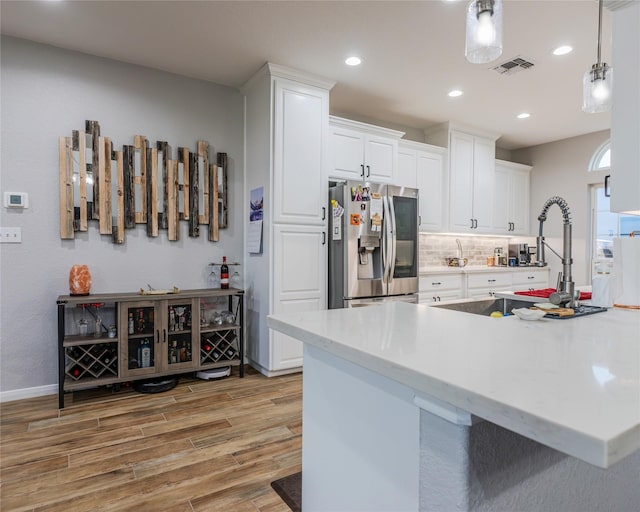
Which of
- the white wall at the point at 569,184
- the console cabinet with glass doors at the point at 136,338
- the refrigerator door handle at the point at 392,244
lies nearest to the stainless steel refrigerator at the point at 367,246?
the refrigerator door handle at the point at 392,244

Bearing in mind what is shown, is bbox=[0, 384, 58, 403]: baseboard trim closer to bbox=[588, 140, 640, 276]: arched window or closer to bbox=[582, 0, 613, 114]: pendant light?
bbox=[582, 0, 613, 114]: pendant light

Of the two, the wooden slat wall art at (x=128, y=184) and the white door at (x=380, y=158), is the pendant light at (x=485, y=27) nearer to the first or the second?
the white door at (x=380, y=158)

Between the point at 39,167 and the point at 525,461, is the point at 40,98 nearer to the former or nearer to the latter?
the point at 39,167

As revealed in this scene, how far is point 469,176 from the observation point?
16.2ft

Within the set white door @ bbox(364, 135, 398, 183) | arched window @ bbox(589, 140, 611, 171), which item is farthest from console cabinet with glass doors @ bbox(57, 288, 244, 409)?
arched window @ bbox(589, 140, 611, 171)

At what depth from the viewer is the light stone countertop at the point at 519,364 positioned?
524mm

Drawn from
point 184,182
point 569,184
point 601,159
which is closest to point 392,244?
point 184,182

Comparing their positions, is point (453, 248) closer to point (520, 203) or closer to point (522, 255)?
point (522, 255)

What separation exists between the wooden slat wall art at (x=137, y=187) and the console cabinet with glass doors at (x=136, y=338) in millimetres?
581

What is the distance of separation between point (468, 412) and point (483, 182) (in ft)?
16.2

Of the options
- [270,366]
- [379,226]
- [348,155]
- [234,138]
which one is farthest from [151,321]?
[348,155]

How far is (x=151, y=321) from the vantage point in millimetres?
3051

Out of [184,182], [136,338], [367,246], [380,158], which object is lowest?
[136,338]

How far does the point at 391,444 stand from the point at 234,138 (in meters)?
3.35
